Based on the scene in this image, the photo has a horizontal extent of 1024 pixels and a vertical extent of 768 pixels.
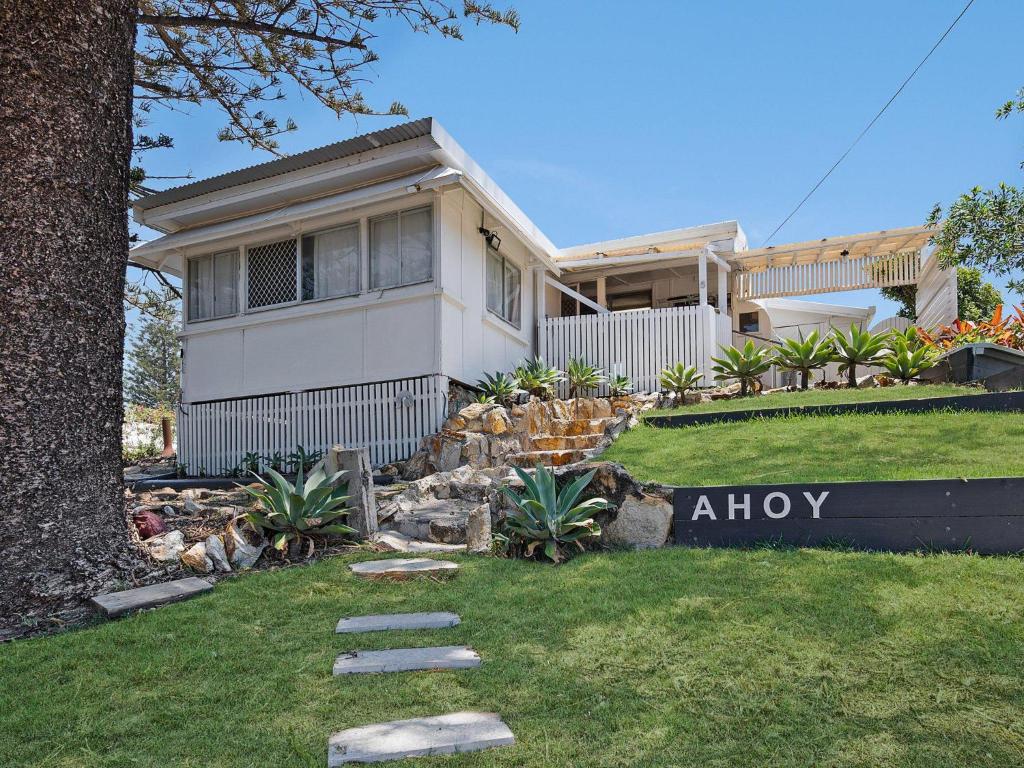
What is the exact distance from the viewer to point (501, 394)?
12.0 meters

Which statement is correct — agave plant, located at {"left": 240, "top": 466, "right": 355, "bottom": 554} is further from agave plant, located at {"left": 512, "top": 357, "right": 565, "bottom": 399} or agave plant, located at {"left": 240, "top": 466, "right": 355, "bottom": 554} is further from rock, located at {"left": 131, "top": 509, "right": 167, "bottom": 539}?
agave plant, located at {"left": 512, "top": 357, "right": 565, "bottom": 399}

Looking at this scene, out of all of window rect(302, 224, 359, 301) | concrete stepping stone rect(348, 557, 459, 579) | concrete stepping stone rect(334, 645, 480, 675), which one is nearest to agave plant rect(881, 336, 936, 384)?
window rect(302, 224, 359, 301)

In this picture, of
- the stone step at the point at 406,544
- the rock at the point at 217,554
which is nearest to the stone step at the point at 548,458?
the stone step at the point at 406,544

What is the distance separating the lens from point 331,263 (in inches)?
492

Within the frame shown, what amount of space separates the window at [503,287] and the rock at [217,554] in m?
8.03

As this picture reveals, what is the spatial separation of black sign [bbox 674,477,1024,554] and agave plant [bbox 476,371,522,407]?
634 centimetres

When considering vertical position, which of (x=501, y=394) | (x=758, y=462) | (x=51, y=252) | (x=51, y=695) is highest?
(x=51, y=252)

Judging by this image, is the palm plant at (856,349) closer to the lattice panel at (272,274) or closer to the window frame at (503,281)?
the window frame at (503,281)

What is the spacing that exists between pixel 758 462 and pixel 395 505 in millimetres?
3442

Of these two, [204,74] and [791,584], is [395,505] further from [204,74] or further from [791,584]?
[204,74]

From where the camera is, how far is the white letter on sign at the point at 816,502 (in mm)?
5420

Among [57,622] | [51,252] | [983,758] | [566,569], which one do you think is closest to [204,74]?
[51,252]

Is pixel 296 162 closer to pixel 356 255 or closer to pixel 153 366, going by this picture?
pixel 356 255

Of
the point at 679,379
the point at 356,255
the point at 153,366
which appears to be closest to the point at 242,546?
the point at 356,255
